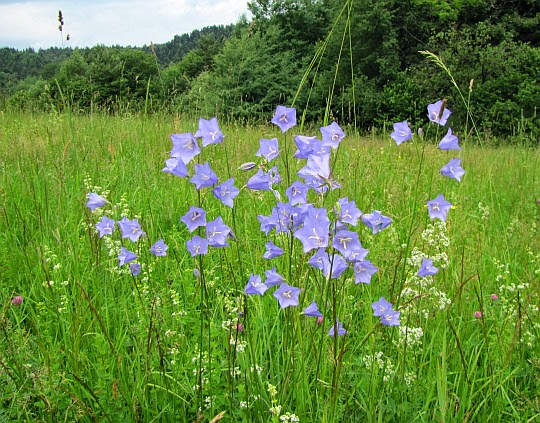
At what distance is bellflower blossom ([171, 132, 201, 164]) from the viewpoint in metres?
1.30

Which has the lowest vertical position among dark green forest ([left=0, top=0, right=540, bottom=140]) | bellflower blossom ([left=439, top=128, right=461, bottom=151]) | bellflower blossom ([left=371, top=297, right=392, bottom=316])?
bellflower blossom ([left=371, top=297, right=392, bottom=316])

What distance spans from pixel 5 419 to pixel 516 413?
1593 mm

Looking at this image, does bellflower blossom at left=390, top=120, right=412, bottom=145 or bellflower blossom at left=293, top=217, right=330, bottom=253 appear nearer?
bellflower blossom at left=293, top=217, right=330, bottom=253

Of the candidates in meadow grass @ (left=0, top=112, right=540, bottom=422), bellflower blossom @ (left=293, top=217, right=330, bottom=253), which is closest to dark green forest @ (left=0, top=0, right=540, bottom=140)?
meadow grass @ (left=0, top=112, right=540, bottom=422)

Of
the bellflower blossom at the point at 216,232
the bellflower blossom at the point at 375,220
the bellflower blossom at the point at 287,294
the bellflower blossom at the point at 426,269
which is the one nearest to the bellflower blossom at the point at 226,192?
the bellflower blossom at the point at 216,232

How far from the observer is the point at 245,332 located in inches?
68.3

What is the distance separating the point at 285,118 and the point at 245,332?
77 centimetres

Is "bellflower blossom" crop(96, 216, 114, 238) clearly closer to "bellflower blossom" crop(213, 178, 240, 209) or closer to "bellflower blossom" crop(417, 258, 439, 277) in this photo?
"bellflower blossom" crop(213, 178, 240, 209)

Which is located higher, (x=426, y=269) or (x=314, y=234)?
(x=314, y=234)

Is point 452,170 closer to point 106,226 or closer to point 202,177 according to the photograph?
point 202,177

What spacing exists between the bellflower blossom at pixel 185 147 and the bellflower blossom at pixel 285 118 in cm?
30

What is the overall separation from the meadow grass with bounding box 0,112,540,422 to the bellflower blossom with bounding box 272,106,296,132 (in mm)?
260

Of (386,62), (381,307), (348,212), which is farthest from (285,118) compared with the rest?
(386,62)

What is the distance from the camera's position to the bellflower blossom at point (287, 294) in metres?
1.29
